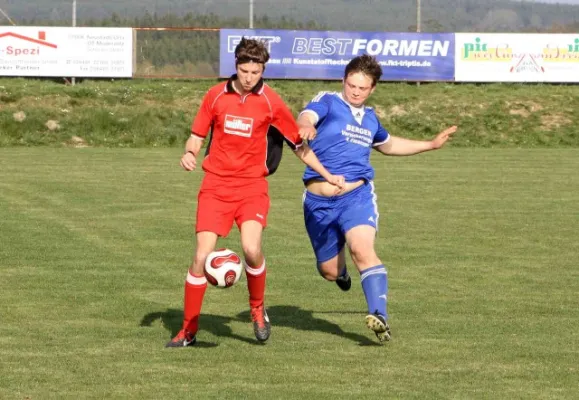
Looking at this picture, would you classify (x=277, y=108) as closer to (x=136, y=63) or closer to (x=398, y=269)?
(x=398, y=269)

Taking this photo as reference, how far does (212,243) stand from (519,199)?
474 inches

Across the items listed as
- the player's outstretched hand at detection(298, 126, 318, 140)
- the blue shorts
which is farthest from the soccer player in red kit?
the blue shorts

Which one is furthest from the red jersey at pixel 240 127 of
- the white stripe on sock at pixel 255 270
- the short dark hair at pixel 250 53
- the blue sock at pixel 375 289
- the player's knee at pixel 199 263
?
the blue sock at pixel 375 289

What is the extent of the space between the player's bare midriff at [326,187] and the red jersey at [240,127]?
1.98 ft

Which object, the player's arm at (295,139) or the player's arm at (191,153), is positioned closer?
the player's arm at (191,153)

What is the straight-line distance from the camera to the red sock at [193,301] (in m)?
8.23

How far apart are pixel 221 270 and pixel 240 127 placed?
930 millimetres

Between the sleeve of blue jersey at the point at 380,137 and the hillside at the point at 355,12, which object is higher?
the hillside at the point at 355,12

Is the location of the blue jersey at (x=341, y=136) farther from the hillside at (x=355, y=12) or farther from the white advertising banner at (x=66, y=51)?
the hillside at (x=355, y=12)

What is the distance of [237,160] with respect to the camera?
817 centimetres

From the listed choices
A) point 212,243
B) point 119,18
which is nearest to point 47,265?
point 212,243

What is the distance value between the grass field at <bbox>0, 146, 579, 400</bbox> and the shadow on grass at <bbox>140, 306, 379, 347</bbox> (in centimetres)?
2

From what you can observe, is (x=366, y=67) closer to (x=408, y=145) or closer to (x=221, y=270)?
(x=408, y=145)

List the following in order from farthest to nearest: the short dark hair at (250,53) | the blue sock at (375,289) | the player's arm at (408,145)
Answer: the player's arm at (408,145)
the blue sock at (375,289)
the short dark hair at (250,53)
